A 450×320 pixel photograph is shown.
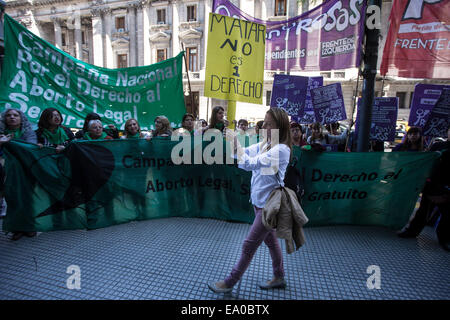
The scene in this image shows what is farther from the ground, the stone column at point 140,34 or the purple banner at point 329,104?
the stone column at point 140,34

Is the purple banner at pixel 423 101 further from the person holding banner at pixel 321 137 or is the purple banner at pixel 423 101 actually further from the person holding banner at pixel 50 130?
the person holding banner at pixel 50 130

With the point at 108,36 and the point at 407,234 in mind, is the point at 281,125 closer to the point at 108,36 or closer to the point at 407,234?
the point at 407,234

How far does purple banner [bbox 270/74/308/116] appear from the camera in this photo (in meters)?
6.59

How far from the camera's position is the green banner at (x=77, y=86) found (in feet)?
13.2

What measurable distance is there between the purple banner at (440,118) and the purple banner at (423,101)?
91 centimetres

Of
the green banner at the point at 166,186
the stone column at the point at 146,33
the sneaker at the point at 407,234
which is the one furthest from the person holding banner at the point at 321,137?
the stone column at the point at 146,33

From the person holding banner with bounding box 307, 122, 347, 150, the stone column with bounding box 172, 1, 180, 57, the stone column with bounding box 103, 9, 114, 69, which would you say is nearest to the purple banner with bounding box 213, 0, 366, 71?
the person holding banner with bounding box 307, 122, 347, 150

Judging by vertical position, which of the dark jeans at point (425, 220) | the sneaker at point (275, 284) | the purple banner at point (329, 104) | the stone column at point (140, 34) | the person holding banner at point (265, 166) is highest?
the stone column at point (140, 34)

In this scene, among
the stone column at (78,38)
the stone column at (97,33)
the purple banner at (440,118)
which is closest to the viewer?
the purple banner at (440,118)

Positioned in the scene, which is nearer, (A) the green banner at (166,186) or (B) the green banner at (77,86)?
(A) the green banner at (166,186)

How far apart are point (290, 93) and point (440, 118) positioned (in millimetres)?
3180

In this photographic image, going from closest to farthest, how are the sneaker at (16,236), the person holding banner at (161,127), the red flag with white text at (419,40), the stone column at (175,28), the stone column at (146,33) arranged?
the sneaker at (16,236) < the red flag with white text at (419,40) < the person holding banner at (161,127) < the stone column at (175,28) < the stone column at (146,33)

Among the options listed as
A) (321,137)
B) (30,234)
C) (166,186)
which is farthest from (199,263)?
(321,137)

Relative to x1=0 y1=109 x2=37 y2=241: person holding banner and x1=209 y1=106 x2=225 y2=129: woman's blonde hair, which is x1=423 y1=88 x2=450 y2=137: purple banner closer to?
x1=209 y1=106 x2=225 y2=129: woman's blonde hair
